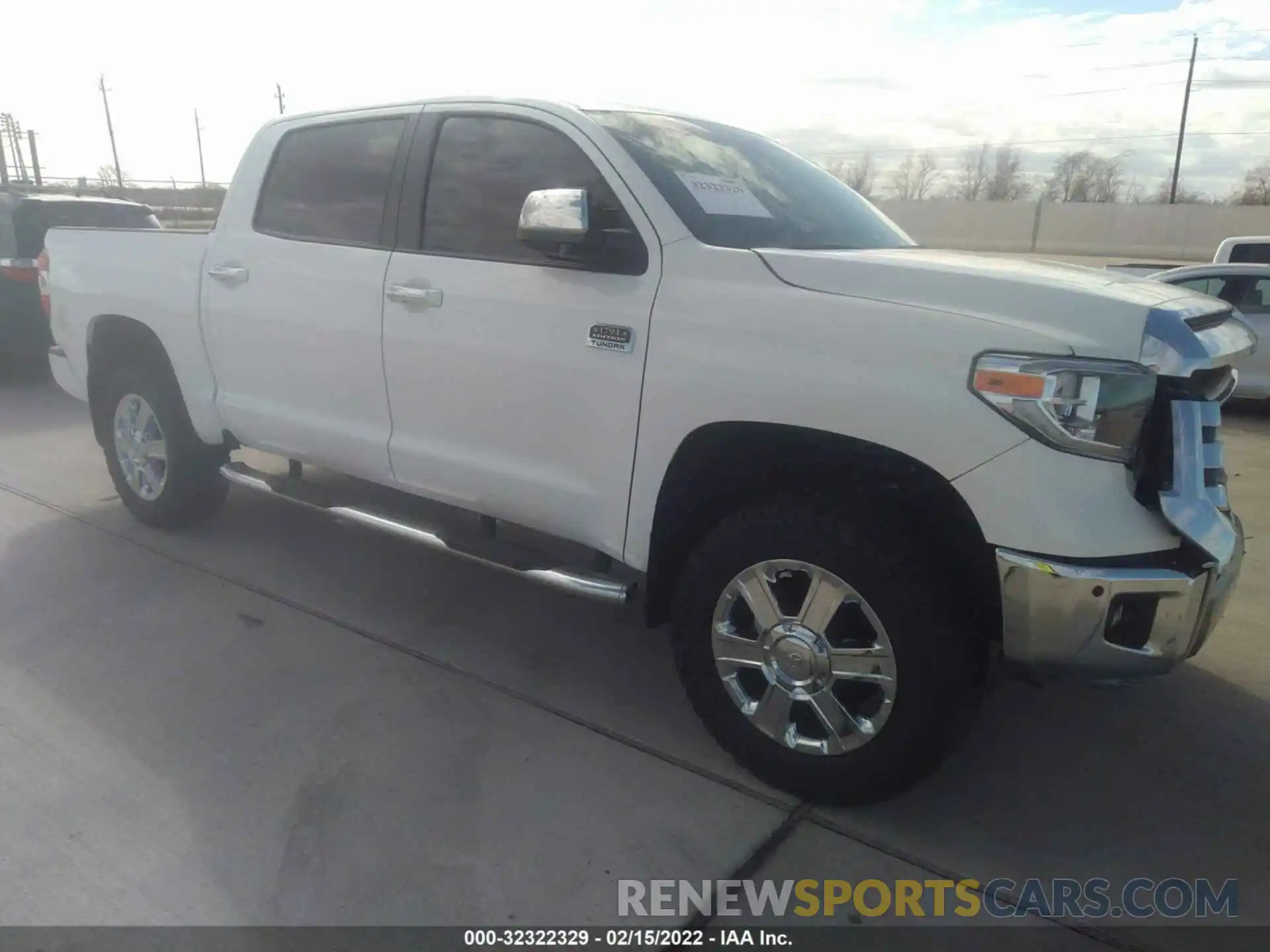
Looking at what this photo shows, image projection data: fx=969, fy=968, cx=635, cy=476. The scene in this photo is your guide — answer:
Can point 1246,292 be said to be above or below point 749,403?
below

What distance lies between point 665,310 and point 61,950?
227 cm

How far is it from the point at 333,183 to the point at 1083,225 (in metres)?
50.2

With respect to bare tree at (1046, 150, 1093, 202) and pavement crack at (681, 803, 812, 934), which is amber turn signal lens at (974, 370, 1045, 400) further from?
bare tree at (1046, 150, 1093, 202)

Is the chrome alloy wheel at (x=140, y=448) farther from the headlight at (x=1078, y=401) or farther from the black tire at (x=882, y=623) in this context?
the headlight at (x=1078, y=401)

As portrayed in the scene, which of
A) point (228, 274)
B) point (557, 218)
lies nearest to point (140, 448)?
point (228, 274)

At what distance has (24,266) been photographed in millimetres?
9023

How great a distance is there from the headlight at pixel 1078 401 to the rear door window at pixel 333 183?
2.54 meters

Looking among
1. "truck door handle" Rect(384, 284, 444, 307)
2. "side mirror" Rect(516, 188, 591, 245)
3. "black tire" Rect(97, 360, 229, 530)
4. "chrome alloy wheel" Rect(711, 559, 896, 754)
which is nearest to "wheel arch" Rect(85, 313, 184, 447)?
"black tire" Rect(97, 360, 229, 530)

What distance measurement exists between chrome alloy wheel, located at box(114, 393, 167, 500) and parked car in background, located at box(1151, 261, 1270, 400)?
8.43 meters

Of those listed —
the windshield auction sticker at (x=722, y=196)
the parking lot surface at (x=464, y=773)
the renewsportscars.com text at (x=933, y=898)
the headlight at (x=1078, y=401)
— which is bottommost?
the parking lot surface at (x=464, y=773)

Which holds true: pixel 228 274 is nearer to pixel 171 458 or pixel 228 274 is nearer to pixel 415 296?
pixel 171 458

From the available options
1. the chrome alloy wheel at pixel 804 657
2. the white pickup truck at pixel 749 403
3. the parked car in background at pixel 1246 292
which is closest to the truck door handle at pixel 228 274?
the white pickup truck at pixel 749 403

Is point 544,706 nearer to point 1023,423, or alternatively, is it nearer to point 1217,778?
point 1023,423

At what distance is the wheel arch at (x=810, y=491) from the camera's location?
259 cm
